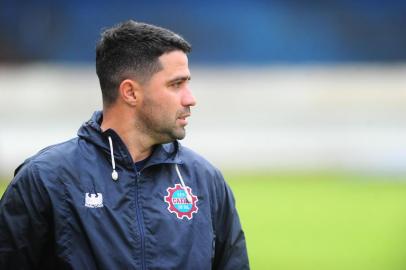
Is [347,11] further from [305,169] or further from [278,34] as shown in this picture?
[305,169]

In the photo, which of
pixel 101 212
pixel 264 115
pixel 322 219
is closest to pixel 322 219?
pixel 322 219

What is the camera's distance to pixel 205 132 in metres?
15.7

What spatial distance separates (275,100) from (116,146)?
42.4 ft

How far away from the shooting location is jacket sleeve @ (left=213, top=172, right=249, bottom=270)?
354 centimetres

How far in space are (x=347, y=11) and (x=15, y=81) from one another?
731cm

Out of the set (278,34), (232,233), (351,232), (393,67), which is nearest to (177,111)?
(232,233)

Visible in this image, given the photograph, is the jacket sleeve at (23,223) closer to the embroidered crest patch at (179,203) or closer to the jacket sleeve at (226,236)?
the embroidered crest patch at (179,203)

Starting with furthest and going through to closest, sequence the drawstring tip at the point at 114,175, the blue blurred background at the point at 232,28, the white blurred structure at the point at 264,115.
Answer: the blue blurred background at the point at 232,28 < the white blurred structure at the point at 264,115 < the drawstring tip at the point at 114,175

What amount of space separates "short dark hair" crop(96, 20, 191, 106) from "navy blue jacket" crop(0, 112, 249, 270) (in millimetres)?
226

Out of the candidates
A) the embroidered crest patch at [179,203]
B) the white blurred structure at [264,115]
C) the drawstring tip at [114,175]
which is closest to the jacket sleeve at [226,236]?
the embroidered crest patch at [179,203]

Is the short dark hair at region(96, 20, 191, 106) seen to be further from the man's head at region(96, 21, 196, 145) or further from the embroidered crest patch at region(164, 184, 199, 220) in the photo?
the embroidered crest patch at region(164, 184, 199, 220)

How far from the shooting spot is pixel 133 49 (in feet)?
11.5

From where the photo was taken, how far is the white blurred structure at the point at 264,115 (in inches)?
603

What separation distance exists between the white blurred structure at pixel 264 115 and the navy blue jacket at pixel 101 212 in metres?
11.6
